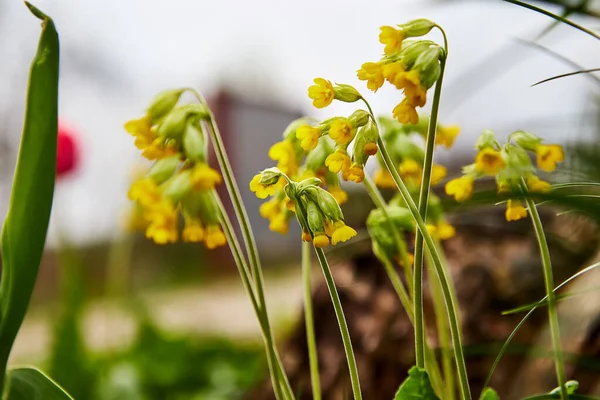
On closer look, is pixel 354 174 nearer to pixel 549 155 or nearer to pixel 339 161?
pixel 339 161

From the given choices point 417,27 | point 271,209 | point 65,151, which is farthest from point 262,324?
point 65,151

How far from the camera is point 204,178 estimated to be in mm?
366

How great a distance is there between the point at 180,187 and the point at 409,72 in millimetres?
150

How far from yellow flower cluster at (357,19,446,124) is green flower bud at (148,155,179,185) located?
5.1 inches

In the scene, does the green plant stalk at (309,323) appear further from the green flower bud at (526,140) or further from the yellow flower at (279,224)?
the green flower bud at (526,140)

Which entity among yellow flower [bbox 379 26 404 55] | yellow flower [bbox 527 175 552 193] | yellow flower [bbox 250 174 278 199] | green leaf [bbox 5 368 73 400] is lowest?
green leaf [bbox 5 368 73 400]

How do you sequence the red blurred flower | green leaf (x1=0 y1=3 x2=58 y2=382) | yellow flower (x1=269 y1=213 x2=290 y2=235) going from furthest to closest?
the red blurred flower → yellow flower (x1=269 y1=213 x2=290 y2=235) → green leaf (x1=0 y1=3 x2=58 y2=382)

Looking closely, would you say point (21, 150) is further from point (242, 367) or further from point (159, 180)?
point (242, 367)

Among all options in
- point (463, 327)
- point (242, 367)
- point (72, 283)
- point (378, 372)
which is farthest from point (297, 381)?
point (242, 367)

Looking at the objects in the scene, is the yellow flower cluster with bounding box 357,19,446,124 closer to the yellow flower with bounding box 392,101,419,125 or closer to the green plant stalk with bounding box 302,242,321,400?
the yellow flower with bounding box 392,101,419,125

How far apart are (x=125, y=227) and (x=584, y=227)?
3.36ft

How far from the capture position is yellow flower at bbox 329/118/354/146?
1.18 ft

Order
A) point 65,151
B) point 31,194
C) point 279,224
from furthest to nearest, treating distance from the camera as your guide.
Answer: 1. point 65,151
2. point 279,224
3. point 31,194

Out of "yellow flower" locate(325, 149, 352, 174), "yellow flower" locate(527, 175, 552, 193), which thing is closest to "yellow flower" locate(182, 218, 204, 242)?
"yellow flower" locate(325, 149, 352, 174)
